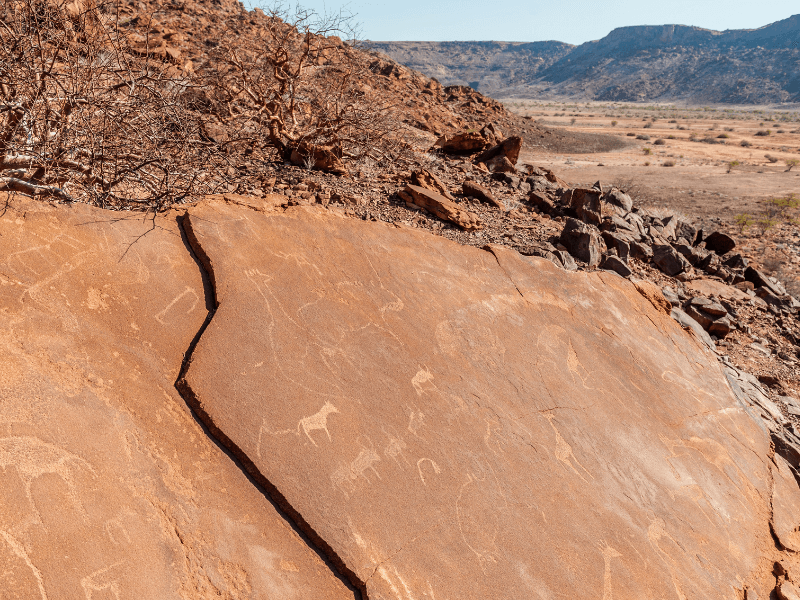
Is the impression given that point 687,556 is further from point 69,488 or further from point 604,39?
point 604,39

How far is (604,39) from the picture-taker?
102m

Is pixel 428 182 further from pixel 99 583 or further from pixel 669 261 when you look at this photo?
pixel 99 583

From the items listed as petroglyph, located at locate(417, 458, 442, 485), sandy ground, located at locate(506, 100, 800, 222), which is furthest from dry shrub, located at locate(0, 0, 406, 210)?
sandy ground, located at locate(506, 100, 800, 222)

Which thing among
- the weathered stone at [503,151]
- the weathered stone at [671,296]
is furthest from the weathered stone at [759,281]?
the weathered stone at [503,151]

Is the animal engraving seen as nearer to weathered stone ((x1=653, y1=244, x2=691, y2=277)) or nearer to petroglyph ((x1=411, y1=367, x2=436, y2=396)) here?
petroglyph ((x1=411, y1=367, x2=436, y2=396))

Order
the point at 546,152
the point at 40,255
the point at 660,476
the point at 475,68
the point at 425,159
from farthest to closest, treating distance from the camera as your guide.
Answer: the point at 475,68, the point at 546,152, the point at 425,159, the point at 660,476, the point at 40,255

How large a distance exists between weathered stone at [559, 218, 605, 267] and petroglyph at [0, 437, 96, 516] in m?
4.13

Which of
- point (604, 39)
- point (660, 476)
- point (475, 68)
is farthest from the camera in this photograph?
point (604, 39)

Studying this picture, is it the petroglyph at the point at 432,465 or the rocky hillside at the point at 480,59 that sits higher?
the rocky hillside at the point at 480,59

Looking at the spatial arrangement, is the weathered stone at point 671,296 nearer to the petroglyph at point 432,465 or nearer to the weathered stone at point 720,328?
the weathered stone at point 720,328

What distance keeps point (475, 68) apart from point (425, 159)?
318 feet

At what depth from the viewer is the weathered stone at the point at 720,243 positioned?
7.19 meters

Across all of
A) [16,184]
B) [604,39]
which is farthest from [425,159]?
[604,39]

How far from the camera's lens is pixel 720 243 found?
722 cm
